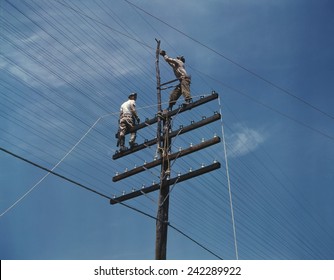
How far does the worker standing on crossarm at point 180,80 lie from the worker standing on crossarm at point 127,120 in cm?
112

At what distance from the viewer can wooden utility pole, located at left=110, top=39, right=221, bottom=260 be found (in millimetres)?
10766

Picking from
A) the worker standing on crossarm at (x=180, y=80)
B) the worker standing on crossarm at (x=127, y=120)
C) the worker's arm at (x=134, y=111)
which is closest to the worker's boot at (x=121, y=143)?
the worker standing on crossarm at (x=127, y=120)

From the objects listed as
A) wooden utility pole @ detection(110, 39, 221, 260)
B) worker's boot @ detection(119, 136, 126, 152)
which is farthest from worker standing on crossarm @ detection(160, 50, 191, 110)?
worker's boot @ detection(119, 136, 126, 152)

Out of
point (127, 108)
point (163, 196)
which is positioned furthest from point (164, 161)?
point (127, 108)

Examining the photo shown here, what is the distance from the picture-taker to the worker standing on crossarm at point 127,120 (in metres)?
13.0

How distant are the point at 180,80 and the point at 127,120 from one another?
1.82 meters

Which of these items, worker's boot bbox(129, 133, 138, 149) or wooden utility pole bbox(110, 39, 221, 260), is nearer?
wooden utility pole bbox(110, 39, 221, 260)

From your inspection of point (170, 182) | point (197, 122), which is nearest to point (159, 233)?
point (170, 182)

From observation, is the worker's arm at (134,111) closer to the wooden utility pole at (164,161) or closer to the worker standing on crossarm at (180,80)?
the wooden utility pole at (164,161)

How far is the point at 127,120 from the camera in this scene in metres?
13.3

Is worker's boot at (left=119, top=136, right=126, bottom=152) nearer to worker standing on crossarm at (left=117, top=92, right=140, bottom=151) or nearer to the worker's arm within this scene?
worker standing on crossarm at (left=117, top=92, right=140, bottom=151)

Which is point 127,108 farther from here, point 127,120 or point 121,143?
point 121,143

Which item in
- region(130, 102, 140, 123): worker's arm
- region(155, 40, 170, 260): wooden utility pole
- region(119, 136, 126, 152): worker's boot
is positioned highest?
region(130, 102, 140, 123): worker's arm

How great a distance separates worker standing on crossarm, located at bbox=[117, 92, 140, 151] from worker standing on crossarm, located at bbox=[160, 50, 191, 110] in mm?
1119
